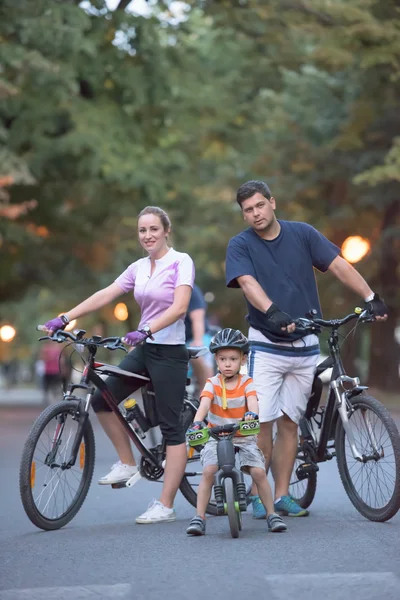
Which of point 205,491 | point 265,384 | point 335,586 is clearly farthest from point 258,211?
point 335,586

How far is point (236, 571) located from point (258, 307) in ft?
7.02

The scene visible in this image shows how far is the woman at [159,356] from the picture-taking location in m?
8.55

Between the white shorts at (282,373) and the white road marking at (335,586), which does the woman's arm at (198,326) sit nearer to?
the white shorts at (282,373)

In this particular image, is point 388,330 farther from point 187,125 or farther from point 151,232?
point 151,232

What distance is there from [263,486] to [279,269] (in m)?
1.35

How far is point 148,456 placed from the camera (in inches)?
342

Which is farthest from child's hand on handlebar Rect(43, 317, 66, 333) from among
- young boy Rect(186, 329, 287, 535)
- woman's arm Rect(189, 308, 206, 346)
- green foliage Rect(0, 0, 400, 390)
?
green foliage Rect(0, 0, 400, 390)

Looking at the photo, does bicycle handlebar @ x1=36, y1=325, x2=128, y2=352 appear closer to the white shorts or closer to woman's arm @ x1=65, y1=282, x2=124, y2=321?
woman's arm @ x1=65, y1=282, x2=124, y2=321

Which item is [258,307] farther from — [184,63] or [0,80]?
[184,63]

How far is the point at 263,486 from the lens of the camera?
7.94 meters

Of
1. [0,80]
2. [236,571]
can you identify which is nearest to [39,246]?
[0,80]

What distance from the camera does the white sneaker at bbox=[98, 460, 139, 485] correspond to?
28.1 feet

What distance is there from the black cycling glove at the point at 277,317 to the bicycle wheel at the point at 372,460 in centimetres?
69

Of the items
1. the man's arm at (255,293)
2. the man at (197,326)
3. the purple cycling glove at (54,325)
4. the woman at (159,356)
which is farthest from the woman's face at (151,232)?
the man at (197,326)
